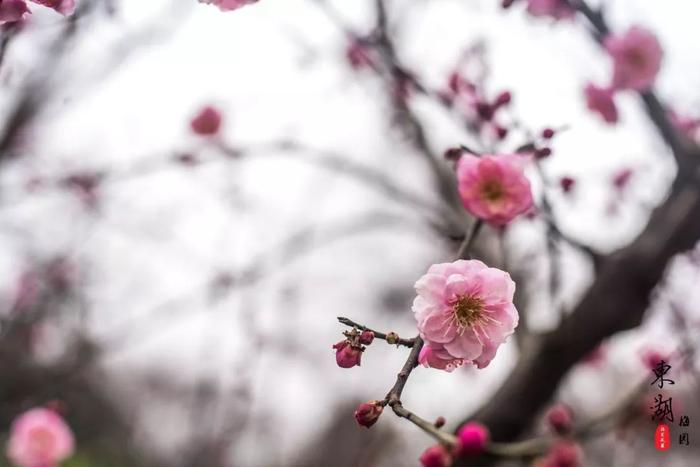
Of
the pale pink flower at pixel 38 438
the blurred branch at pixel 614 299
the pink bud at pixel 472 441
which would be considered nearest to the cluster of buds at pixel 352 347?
the pink bud at pixel 472 441

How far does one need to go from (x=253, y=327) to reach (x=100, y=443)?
6.11 metres

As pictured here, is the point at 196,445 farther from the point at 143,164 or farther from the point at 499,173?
the point at 499,173

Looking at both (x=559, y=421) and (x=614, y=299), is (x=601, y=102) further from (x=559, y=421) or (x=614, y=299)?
(x=559, y=421)

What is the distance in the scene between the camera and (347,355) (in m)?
0.98

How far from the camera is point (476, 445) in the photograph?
1317 millimetres

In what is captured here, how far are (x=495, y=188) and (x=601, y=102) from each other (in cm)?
114

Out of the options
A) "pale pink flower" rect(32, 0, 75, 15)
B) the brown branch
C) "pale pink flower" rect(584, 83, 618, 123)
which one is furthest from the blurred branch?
"pale pink flower" rect(32, 0, 75, 15)

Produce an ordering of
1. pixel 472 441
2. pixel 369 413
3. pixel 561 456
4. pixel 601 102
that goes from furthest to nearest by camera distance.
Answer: pixel 601 102 < pixel 561 456 < pixel 472 441 < pixel 369 413

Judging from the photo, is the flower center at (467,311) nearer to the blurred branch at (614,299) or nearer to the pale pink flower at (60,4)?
the pale pink flower at (60,4)

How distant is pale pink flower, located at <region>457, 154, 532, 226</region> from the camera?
132cm

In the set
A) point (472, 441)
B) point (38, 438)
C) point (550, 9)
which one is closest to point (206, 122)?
point (38, 438)

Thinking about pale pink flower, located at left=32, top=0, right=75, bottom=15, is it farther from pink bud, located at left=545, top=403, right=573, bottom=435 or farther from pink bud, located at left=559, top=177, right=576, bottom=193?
pink bud, located at left=545, top=403, right=573, bottom=435

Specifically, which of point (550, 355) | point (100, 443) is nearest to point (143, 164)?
point (550, 355)

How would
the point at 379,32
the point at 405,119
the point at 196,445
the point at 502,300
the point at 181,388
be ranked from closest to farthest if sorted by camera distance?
the point at 502,300, the point at 379,32, the point at 405,119, the point at 196,445, the point at 181,388
